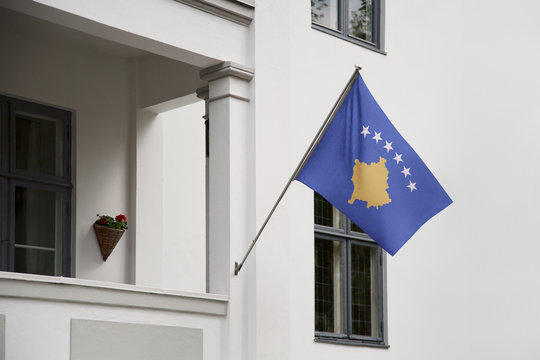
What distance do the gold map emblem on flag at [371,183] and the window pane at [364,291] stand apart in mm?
2897

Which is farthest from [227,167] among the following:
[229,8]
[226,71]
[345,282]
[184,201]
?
[345,282]

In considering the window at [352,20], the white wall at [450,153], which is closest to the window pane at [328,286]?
the white wall at [450,153]

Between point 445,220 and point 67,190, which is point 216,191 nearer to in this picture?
point 67,190

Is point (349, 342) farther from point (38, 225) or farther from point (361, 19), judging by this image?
point (361, 19)

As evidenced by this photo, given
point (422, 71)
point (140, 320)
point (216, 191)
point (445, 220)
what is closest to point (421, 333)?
point (445, 220)

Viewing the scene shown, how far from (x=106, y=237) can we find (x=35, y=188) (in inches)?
31.6

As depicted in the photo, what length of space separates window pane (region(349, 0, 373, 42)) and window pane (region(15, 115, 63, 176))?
3.59 metres

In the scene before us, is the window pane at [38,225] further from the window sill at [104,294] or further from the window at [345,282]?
the window at [345,282]

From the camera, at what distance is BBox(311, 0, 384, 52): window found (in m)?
10.3

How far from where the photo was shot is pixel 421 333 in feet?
35.7

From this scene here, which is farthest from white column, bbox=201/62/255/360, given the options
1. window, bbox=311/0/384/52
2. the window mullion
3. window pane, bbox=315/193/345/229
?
the window mullion

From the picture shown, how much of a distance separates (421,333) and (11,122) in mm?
5169

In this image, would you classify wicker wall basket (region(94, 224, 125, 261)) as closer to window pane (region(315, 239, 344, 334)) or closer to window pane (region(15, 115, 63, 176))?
window pane (region(15, 115, 63, 176))

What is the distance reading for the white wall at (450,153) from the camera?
966cm
